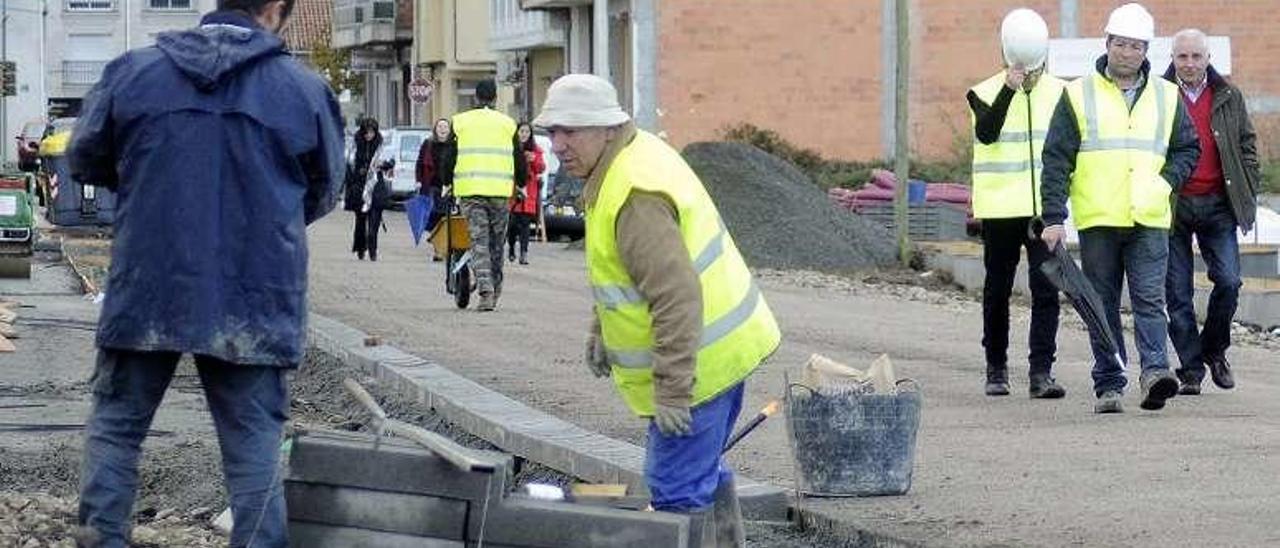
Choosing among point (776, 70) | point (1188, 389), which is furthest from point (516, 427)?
point (776, 70)

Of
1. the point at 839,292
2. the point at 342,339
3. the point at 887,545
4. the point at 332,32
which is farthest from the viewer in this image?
the point at 332,32

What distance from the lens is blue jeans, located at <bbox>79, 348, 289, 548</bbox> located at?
24.3ft

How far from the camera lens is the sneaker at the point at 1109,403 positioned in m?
13.0

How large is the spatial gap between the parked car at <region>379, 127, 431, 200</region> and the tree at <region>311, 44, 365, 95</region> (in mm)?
42354

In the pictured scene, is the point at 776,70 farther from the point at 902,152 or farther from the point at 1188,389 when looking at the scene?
the point at 1188,389

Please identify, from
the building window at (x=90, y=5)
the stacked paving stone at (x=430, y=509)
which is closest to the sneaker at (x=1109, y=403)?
the stacked paving stone at (x=430, y=509)

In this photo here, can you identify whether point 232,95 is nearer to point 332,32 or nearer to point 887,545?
point 887,545

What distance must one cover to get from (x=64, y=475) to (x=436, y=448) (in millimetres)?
4332

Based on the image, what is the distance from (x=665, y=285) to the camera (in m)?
7.25

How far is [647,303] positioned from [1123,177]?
6177 mm

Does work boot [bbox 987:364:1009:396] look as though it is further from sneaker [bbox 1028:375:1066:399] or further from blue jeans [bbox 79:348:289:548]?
blue jeans [bbox 79:348:289:548]

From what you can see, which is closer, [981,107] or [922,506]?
[922,506]

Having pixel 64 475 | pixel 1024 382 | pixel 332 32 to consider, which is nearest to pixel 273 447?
pixel 64 475

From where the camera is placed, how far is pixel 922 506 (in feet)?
32.2
